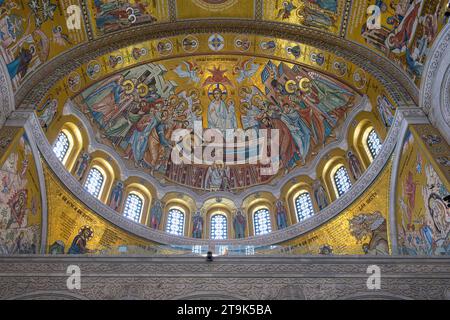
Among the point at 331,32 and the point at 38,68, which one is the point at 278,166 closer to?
the point at 331,32

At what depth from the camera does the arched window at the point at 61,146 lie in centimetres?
1602

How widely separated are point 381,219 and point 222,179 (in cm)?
816

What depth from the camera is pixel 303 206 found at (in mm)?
18859

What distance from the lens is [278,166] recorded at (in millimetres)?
20281

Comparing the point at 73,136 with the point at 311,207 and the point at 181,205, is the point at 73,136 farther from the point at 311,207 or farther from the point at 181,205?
the point at 311,207

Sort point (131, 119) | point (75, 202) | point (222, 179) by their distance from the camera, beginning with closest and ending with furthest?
point (75, 202) < point (131, 119) < point (222, 179)

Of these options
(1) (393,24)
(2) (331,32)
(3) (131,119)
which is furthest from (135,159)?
(1) (393,24)

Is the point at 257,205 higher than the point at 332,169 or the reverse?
the reverse

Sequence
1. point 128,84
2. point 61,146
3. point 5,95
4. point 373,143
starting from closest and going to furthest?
point 5,95 → point 61,146 → point 373,143 → point 128,84

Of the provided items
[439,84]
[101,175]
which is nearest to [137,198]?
[101,175]

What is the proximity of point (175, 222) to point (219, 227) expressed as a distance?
2043 mm

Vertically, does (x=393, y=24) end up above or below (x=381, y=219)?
above

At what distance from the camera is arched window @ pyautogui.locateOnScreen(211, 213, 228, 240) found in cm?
1931

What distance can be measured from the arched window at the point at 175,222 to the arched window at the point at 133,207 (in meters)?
1.40
